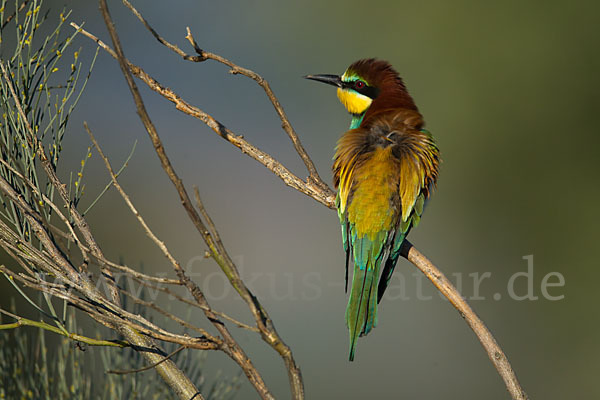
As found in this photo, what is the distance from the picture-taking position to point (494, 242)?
250 inches

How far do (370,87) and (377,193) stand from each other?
663 mm

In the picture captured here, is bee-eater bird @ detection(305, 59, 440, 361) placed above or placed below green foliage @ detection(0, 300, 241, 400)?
above

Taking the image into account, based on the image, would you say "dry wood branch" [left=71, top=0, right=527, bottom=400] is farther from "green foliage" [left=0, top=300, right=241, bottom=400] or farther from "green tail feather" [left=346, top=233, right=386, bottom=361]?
"green foliage" [left=0, top=300, right=241, bottom=400]

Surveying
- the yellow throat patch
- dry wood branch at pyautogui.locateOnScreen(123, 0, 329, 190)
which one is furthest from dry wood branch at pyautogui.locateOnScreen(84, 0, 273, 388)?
the yellow throat patch

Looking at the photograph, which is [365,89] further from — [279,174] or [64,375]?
[64,375]

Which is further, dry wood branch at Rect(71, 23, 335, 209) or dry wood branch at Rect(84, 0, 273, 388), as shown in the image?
dry wood branch at Rect(71, 23, 335, 209)

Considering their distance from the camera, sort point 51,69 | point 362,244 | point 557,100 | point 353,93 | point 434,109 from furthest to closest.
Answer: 1. point 434,109
2. point 557,100
3. point 353,93
4. point 362,244
5. point 51,69

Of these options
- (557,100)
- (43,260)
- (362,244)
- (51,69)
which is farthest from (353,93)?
(557,100)

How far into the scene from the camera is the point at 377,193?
177 cm

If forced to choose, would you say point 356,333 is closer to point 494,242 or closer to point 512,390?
point 512,390

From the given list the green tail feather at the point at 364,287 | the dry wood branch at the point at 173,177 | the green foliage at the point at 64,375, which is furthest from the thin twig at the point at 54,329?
the green tail feather at the point at 364,287

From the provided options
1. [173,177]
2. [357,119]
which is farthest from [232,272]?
[357,119]

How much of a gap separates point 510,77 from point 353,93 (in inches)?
164

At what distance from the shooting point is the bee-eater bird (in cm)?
171
